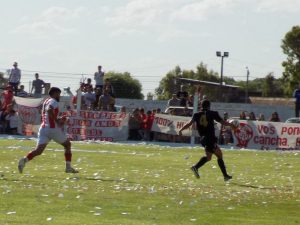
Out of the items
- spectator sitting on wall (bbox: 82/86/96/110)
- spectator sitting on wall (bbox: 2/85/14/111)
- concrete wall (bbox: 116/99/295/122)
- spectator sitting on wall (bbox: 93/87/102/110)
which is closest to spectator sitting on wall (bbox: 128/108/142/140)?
spectator sitting on wall (bbox: 93/87/102/110)

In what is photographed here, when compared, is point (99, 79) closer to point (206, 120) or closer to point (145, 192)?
point (206, 120)

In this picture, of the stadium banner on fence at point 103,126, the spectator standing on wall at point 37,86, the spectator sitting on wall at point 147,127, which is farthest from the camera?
the spectator standing on wall at point 37,86

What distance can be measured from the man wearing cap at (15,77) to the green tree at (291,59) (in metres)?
43.5

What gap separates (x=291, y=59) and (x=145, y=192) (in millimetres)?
74122

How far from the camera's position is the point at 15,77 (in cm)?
4422

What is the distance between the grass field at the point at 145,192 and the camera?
13.4 meters

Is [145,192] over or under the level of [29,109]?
under

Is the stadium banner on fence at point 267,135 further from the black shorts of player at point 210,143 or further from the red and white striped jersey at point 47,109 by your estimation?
the red and white striped jersey at point 47,109

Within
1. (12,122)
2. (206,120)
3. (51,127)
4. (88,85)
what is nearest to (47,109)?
(51,127)

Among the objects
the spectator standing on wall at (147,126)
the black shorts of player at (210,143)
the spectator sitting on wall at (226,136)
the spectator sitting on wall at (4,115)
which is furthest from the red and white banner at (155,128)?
the black shorts of player at (210,143)

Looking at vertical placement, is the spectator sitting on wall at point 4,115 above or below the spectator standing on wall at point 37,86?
below

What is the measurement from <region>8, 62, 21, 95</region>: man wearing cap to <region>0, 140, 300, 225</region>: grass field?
53.6 ft

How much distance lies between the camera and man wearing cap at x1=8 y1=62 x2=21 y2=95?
143 feet

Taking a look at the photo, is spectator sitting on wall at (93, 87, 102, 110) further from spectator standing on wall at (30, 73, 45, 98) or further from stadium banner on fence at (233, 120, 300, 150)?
stadium banner on fence at (233, 120, 300, 150)
